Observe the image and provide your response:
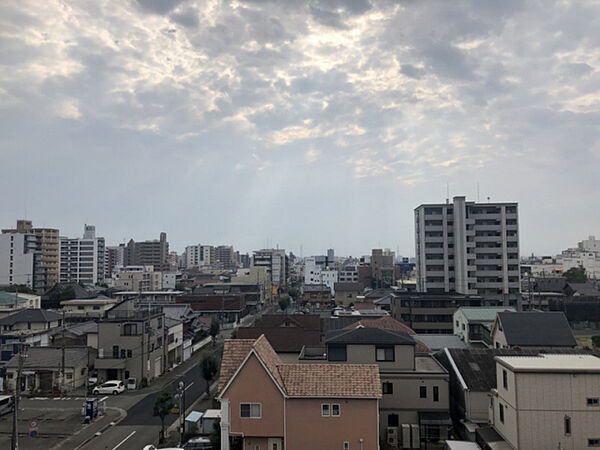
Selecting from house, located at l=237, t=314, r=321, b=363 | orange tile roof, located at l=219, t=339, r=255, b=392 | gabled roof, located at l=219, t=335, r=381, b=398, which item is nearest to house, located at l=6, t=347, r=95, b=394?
house, located at l=237, t=314, r=321, b=363

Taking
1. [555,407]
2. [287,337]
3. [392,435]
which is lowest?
[392,435]

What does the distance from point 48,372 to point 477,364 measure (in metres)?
33.2

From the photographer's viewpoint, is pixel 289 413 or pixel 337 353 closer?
pixel 289 413

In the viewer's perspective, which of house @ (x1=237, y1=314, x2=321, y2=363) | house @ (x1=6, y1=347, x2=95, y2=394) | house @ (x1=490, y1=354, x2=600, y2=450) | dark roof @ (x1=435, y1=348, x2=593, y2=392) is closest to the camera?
house @ (x1=490, y1=354, x2=600, y2=450)

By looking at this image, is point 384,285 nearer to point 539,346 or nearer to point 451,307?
point 451,307

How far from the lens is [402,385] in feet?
84.2

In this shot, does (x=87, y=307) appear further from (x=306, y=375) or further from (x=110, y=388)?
(x=306, y=375)

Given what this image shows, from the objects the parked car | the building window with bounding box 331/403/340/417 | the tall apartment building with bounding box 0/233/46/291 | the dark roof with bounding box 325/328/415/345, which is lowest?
the parked car

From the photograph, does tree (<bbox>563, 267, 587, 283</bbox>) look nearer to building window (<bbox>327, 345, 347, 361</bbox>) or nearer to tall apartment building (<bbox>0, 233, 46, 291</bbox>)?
building window (<bbox>327, 345, 347, 361</bbox>)

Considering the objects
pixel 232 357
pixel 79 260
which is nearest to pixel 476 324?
pixel 232 357

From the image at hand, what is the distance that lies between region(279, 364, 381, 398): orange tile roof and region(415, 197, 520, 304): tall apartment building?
57.7m

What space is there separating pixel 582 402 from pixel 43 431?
29.6 metres

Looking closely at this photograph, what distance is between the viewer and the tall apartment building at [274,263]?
444 feet

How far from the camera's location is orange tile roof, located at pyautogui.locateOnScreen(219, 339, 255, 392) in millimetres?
20844
